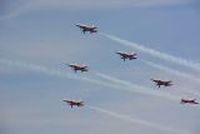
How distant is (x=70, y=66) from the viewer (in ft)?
229

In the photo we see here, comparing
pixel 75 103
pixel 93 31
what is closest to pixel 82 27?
pixel 93 31

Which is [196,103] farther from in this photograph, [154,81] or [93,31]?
[93,31]

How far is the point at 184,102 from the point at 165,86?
1.68m

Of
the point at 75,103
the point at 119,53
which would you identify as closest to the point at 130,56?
the point at 119,53

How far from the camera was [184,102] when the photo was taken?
6950 cm

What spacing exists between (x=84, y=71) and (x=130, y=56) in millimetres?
3228

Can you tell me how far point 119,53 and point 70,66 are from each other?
3.37 m

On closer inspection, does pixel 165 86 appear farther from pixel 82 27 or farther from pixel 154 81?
pixel 82 27

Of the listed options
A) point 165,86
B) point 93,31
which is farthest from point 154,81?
point 93,31

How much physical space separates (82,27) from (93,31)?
788 mm

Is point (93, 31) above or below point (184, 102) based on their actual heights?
above

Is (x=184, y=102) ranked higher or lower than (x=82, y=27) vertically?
lower

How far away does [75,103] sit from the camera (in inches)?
2808

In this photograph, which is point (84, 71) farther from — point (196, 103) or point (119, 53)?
point (196, 103)
